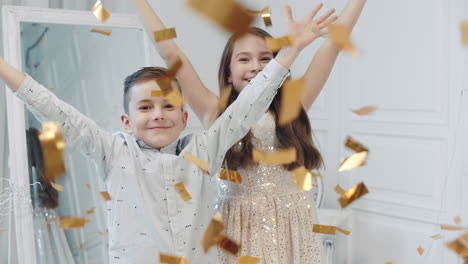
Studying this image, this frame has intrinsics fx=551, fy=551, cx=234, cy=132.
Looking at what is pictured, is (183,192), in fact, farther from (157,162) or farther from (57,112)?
(57,112)

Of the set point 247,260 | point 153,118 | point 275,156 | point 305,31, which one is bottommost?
point 247,260

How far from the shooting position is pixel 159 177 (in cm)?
112

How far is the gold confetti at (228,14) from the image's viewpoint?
0.88m

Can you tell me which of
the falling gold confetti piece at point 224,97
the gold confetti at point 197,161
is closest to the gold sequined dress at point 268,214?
the falling gold confetti piece at point 224,97

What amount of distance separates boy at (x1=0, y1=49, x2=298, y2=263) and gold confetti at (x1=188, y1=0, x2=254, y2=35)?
6.2 inches

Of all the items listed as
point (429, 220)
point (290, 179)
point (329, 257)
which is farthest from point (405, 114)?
point (290, 179)

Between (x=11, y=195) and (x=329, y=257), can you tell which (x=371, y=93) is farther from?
(x=11, y=195)

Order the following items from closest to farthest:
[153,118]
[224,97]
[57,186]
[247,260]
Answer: [153,118]
[247,260]
[224,97]
[57,186]

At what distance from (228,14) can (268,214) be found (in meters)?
0.57

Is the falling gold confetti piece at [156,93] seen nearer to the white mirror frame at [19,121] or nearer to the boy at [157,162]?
the boy at [157,162]

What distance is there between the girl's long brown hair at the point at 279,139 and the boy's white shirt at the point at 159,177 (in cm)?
15

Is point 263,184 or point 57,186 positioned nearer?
point 263,184

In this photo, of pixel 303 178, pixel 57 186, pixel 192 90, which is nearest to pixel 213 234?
pixel 303 178

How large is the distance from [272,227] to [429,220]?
3.81 feet
